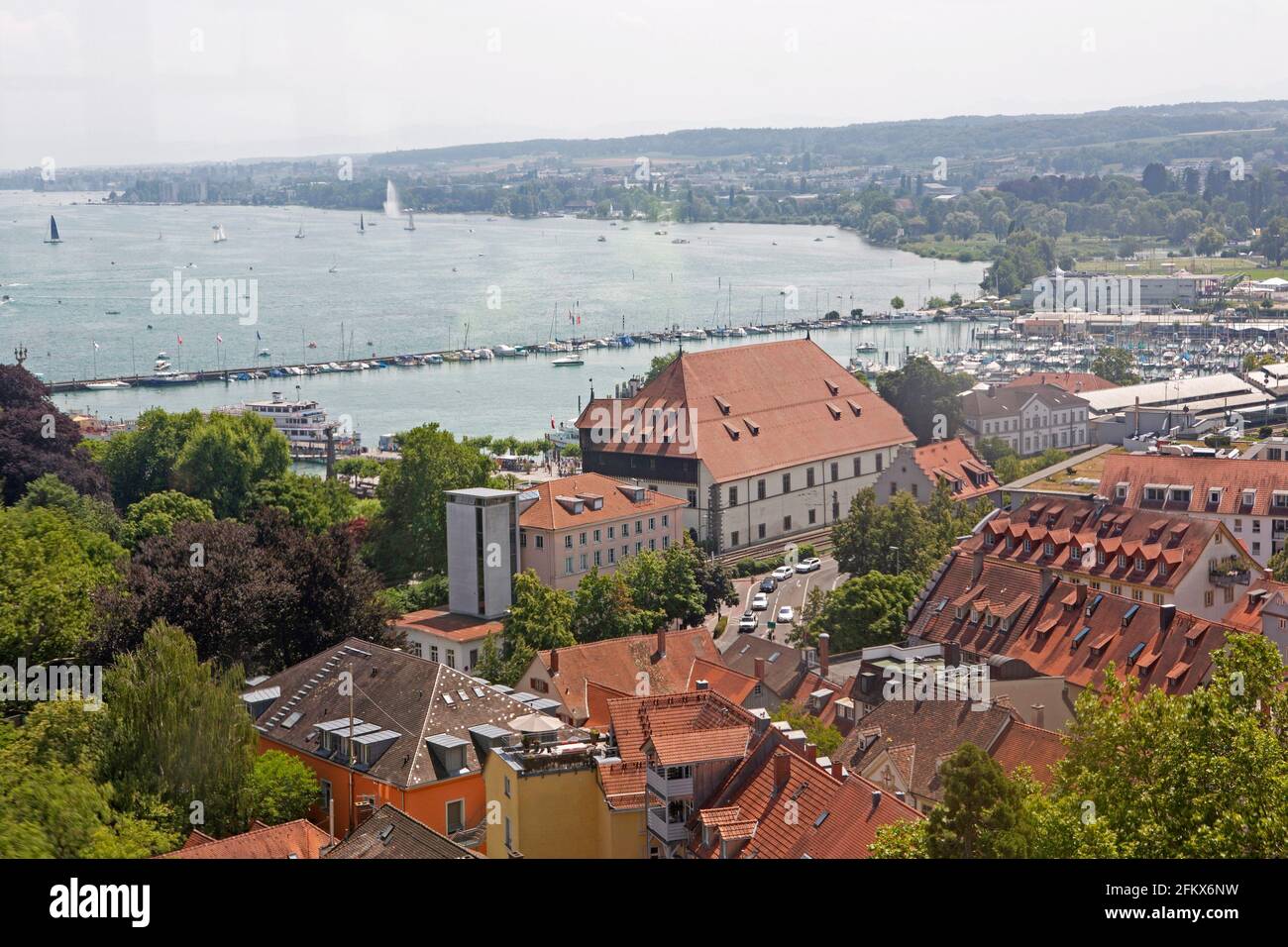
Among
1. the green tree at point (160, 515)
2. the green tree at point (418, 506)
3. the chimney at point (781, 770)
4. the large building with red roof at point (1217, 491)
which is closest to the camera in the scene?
the chimney at point (781, 770)

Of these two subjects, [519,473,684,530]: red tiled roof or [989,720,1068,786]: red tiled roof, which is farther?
[519,473,684,530]: red tiled roof

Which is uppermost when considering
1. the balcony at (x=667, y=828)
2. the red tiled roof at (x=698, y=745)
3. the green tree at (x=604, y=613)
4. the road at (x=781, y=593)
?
the red tiled roof at (x=698, y=745)

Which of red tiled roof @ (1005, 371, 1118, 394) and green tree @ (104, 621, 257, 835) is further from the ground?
red tiled roof @ (1005, 371, 1118, 394)

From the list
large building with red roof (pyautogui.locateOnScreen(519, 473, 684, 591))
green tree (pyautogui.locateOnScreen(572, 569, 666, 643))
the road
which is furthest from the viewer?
large building with red roof (pyautogui.locateOnScreen(519, 473, 684, 591))

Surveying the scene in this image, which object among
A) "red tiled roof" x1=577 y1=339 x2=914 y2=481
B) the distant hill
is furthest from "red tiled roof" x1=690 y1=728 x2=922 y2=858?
the distant hill

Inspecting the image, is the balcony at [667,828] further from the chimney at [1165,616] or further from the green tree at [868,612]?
the green tree at [868,612]

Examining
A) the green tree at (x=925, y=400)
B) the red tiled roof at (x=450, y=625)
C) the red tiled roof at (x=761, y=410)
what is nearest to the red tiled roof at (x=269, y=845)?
the red tiled roof at (x=450, y=625)

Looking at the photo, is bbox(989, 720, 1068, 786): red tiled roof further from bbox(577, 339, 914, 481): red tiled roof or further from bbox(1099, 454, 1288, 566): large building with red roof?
bbox(577, 339, 914, 481): red tiled roof

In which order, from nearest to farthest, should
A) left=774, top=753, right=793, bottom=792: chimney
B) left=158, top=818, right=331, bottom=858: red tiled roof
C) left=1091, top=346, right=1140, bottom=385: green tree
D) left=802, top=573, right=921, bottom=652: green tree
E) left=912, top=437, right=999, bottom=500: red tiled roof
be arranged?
left=158, top=818, right=331, bottom=858: red tiled roof, left=774, top=753, right=793, bottom=792: chimney, left=802, top=573, right=921, bottom=652: green tree, left=912, top=437, right=999, bottom=500: red tiled roof, left=1091, top=346, right=1140, bottom=385: green tree

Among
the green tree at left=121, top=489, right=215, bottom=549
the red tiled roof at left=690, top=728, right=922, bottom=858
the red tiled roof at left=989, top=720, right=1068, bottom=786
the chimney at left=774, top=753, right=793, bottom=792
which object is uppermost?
the chimney at left=774, top=753, right=793, bottom=792
